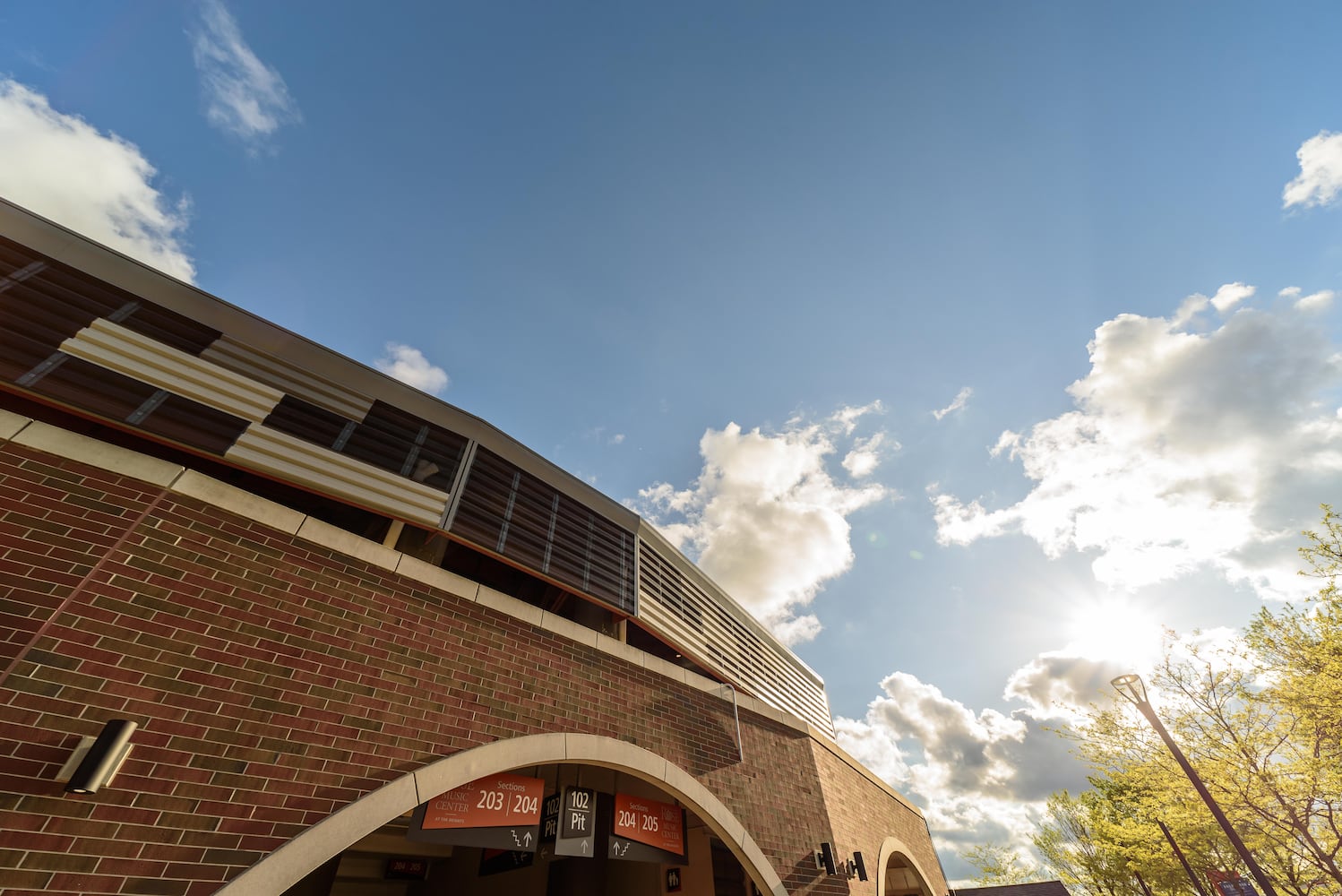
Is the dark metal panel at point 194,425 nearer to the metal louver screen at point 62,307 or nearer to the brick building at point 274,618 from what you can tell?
the brick building at point 274,618

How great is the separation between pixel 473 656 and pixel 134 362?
5.13m

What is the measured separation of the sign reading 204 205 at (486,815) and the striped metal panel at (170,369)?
5.25 meters

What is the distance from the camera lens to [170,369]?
609 cm

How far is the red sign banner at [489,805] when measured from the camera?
634 cm

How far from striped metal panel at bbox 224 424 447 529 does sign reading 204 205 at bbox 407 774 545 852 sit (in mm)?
3424

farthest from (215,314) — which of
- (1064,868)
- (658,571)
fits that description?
(1064,868)

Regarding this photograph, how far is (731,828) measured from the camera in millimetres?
9125

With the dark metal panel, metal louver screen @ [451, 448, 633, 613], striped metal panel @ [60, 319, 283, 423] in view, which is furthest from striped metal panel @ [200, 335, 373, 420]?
metal louver screen @ [451, 448, 633, 613]

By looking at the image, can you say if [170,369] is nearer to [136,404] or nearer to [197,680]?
[136,404]

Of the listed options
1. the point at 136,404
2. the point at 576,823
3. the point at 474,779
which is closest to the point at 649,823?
the point at 576,823

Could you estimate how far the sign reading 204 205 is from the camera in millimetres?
6203

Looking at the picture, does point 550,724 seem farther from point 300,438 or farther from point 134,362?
point 134,362

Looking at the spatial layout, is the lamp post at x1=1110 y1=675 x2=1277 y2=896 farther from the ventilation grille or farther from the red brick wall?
the red brick wall

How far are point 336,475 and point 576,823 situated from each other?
6183mm
